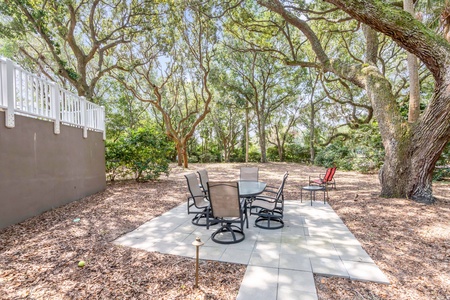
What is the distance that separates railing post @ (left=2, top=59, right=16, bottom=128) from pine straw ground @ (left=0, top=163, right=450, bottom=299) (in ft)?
5.78

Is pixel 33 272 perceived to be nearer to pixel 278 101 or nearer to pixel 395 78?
pixel 278 101

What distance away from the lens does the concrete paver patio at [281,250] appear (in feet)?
7.73

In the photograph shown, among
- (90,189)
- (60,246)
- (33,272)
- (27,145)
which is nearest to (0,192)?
(27,145)

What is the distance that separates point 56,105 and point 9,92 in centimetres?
132

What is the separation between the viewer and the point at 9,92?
382 cm

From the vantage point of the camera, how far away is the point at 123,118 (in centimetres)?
1980

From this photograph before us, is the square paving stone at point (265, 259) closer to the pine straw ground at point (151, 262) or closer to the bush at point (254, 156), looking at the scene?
the pine straw ground at point (151, 262)

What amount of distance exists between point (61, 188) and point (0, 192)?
1.53 m

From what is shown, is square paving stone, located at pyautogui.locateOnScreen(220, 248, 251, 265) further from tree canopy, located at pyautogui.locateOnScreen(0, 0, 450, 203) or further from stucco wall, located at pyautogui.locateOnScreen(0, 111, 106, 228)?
tree canopy, located at pyautogui.locateOnScreen(0, 0, 450, 203)

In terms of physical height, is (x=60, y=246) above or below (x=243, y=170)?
below

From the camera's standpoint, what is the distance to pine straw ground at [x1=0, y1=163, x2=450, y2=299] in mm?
2246

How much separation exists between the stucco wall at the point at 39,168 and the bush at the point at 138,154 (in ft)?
6.27

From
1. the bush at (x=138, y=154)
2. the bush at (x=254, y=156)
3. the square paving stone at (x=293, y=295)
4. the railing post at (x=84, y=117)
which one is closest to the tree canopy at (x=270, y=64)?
the bush at (x=254, y=156)

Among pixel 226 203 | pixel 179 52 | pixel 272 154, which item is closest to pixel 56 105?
pixel 226 203
